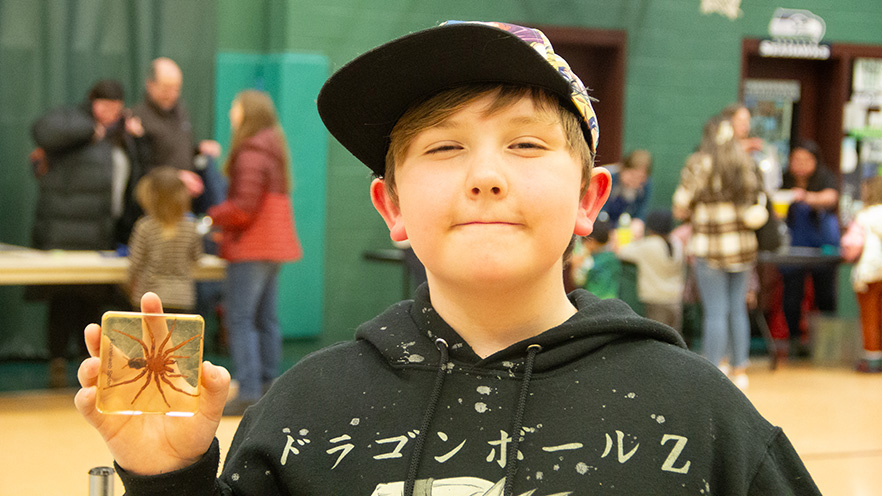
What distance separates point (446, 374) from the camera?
1.21 m

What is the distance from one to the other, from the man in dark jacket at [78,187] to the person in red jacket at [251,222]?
4.28 ft

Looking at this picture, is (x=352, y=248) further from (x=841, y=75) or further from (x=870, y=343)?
(x=841, y=75)

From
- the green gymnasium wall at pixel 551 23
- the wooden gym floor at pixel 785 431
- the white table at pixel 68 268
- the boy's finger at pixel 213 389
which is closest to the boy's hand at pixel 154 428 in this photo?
the boy's finger at pixel 213 389

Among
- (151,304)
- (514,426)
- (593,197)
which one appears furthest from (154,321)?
Result: (593,197)

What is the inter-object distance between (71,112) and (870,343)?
239 inches

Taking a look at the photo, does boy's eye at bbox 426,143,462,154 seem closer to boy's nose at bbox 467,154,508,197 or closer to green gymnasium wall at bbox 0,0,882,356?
boy's nose at bbox 467,154,508,197

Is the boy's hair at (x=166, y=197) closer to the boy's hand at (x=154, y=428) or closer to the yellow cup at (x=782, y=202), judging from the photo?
the boy's hand at (x=154, y=428)

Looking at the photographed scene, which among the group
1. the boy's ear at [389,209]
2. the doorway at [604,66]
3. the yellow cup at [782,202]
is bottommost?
the yellow cup at [782,202]

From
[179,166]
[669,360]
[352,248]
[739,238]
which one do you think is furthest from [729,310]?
[669,360]

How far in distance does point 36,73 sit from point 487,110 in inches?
234

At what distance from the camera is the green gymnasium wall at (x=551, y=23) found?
695cm

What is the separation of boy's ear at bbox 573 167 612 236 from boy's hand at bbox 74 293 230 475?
0.55 meters

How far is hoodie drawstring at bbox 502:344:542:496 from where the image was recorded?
1.09 metres

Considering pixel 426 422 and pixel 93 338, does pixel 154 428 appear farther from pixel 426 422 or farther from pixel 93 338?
pixel 426 422
